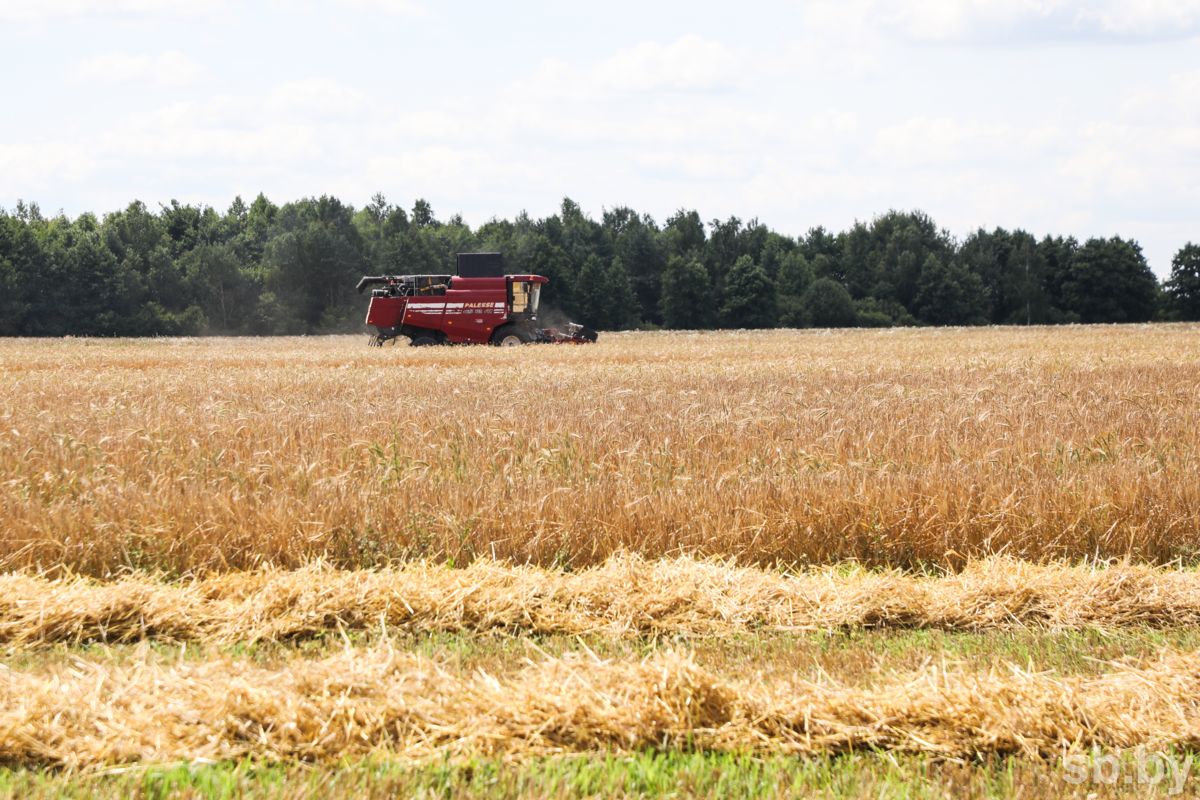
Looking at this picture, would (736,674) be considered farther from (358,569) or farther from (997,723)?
(358,569)

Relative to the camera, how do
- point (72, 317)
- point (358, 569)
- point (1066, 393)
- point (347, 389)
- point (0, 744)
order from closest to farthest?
1. point (0, 744)
2. point (358, 569)
3. point (1066, 393)
4. point (347, 389)
5. point (72, 317)

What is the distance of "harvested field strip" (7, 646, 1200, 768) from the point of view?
165 inches

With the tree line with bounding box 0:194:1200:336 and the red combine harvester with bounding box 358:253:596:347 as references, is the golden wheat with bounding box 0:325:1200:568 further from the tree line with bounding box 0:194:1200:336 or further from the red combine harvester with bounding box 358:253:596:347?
the tree line with bounding box 0:194:1200:336

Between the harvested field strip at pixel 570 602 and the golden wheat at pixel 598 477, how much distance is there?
1.74ft

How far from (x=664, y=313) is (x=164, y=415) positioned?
76.9 meters

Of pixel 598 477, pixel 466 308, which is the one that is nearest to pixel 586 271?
pixel 466 308

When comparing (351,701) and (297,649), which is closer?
(351,701)

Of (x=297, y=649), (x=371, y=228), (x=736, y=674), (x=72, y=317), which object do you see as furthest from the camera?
(x=371, y=228)

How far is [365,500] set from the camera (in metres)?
7.53

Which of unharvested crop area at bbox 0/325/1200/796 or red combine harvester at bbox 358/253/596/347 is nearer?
unharvested crop area at bbox 0/325/1200/796

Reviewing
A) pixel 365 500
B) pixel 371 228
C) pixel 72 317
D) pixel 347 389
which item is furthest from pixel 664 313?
pixel 365 500

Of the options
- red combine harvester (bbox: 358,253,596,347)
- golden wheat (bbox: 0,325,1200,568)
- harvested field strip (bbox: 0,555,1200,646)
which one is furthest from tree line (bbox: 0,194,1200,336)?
harvested field strip (bbox: 0,555,1200,646)

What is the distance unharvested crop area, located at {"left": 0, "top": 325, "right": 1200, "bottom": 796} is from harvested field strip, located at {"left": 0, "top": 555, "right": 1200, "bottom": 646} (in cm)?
2

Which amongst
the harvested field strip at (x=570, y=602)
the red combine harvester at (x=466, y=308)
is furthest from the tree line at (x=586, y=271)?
the harvested field strip at (x=570, y=602)
